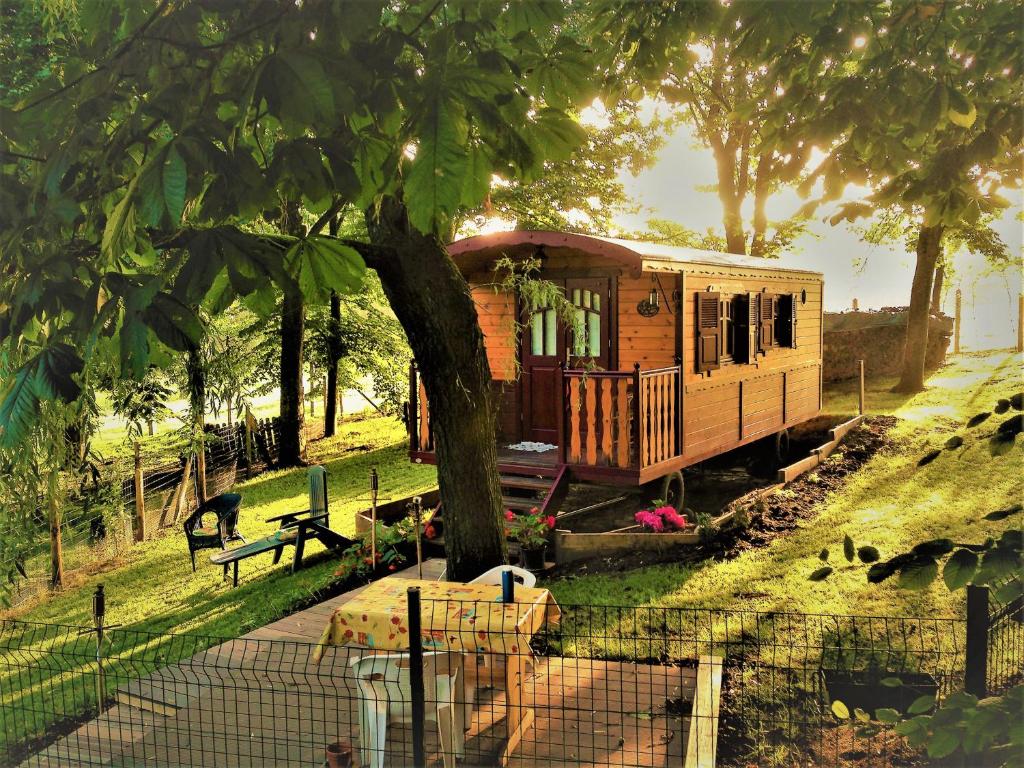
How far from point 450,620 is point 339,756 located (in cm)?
89

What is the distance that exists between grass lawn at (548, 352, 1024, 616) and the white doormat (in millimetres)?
2436

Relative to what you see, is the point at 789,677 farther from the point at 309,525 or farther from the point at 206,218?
the point at 309,525

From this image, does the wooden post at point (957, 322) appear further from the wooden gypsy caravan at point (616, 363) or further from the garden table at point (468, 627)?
the garden table at point (468, 627)

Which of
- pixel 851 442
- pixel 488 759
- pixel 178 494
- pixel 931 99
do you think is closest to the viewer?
pixel 931 99

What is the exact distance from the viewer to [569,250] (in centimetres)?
940

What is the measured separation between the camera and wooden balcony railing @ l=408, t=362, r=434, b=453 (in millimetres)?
9289

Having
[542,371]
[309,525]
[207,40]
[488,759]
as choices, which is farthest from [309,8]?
[542,371]

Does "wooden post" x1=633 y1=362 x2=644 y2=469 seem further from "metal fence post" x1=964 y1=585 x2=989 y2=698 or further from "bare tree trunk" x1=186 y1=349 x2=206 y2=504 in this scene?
"bare tree trunk" x1=186 y1=349 x2=206 y2=504

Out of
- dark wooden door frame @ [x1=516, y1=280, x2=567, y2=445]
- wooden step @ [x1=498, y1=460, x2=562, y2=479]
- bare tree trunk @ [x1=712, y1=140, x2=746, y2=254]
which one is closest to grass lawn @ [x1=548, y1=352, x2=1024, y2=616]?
wooden step @ [x1=498, y1=460, x2=562, y2=479]

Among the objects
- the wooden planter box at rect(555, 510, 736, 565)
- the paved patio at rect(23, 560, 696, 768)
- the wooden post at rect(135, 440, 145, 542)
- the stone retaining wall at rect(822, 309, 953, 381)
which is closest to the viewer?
the paved patio at rect(23, 560, 696, 768)

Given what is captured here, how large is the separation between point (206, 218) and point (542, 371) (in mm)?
7689

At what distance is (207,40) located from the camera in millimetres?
3395

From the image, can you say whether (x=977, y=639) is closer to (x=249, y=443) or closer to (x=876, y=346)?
(x=249, y=443)

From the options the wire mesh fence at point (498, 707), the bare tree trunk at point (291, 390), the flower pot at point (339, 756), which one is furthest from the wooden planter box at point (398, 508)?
the bare tree trunk at point (291, 390)
